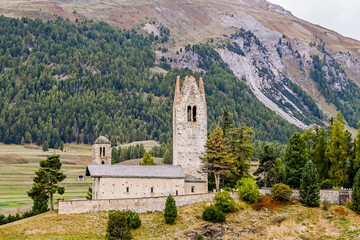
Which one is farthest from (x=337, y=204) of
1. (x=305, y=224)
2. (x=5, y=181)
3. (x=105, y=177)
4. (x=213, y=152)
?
(x=5, y=181)

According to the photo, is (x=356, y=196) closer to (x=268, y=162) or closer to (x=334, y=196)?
(x=334, y=196)

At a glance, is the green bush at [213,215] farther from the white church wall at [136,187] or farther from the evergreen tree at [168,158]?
the evergreen tree at [168,158]

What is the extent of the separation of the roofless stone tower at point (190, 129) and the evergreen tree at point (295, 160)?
12345 mm

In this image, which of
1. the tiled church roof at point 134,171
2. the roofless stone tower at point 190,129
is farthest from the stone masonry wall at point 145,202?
the roofless stone tower at point 190,129

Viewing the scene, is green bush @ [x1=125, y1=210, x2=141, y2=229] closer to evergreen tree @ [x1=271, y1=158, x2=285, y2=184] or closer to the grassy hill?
the grassy hill

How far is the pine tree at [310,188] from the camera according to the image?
233 feet

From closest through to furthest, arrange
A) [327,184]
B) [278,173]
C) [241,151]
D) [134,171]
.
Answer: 1. [134,171]
2. [327,184]
3. [241,151]
4. [278,173]

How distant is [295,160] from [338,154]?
7.29 m

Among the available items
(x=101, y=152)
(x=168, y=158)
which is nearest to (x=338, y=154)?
(x=101, y=152)

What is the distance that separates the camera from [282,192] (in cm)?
7131

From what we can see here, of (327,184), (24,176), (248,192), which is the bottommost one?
(248,192)

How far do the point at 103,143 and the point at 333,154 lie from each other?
36295 millimetres

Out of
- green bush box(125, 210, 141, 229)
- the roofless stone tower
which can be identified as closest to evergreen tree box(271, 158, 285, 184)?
the roofless stone tower

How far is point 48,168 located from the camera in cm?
7231
